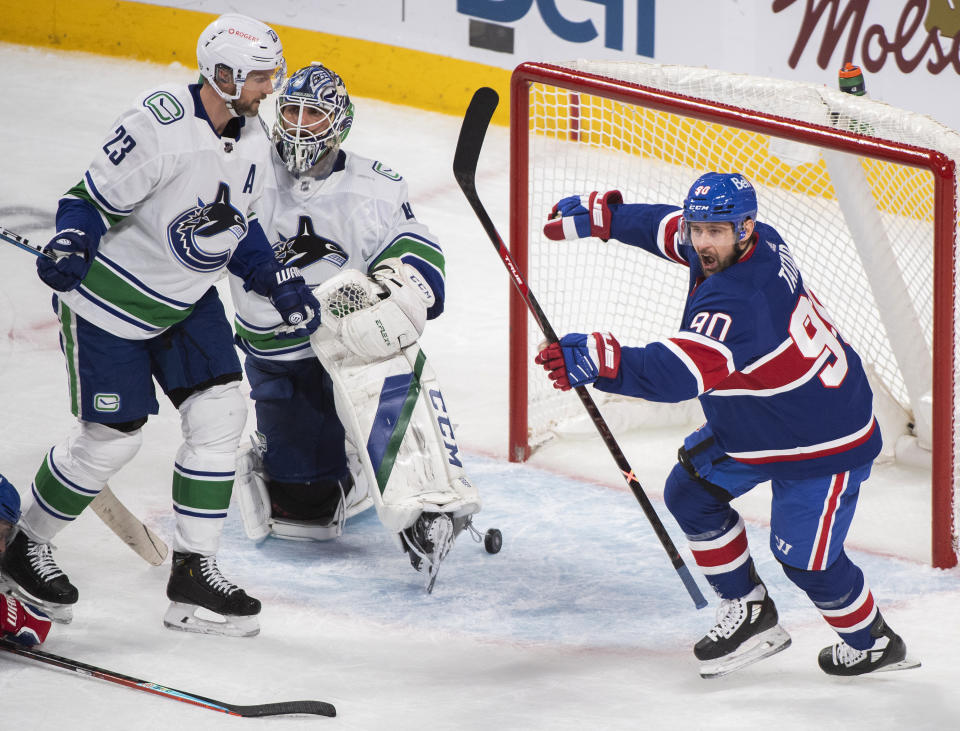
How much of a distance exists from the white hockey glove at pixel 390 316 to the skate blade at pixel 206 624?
659mm

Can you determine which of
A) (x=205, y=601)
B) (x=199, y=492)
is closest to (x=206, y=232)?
(x=199, y=492)

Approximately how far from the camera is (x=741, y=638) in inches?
123

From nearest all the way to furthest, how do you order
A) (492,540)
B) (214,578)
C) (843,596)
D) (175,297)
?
1. (843,596)
2. (175,297)
3. (214,578)
4. (492,540)

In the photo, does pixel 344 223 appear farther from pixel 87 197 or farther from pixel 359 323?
pixel 87 197

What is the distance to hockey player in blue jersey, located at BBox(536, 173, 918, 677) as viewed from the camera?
8.99 feet

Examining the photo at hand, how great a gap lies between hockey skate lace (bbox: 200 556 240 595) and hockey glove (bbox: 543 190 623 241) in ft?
3.36

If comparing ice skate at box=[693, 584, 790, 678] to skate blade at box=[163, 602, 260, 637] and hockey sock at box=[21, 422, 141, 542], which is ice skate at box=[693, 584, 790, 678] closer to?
skate blade at box=[163, 602, 260, 637]

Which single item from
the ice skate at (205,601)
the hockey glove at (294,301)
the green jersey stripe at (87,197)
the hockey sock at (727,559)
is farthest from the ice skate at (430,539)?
the green jersey stripe at (87,197)

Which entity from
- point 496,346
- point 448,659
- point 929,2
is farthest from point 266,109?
point 448,659

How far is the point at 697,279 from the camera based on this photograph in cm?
296

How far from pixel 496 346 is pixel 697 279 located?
2.11 meters

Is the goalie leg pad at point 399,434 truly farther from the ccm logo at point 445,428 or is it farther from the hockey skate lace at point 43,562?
the hockey skate lace at point 43,562

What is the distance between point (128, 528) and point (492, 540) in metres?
0.87

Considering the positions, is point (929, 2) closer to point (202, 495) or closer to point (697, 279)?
point (697, 279)
